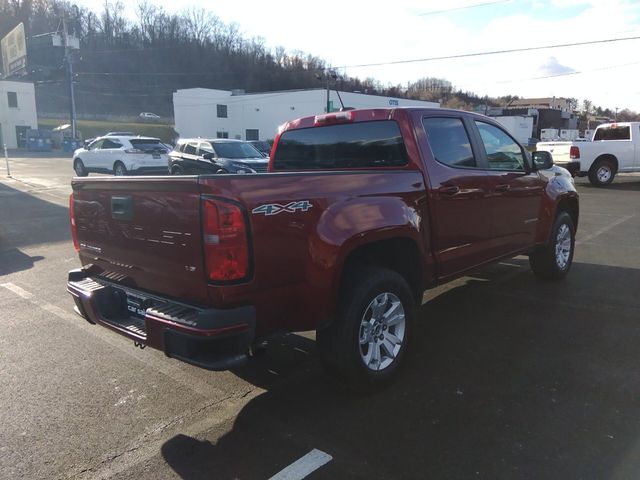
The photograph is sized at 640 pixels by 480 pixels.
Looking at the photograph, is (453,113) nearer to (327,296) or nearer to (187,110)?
(327,296)

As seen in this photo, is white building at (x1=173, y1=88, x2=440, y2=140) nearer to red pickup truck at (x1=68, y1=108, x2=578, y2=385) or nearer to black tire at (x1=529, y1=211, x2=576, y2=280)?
black tire at (x1=529, y1=211, x2=576, y2=280)

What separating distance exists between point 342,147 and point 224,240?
203 centimetres

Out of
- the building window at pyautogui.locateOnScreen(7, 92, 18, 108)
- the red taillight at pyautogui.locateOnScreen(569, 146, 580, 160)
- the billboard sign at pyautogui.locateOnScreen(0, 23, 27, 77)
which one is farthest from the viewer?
the building window at pyautogui.locateOnScreen(7, 92, 18, 108)

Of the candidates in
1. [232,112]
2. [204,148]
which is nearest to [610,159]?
[204,148]

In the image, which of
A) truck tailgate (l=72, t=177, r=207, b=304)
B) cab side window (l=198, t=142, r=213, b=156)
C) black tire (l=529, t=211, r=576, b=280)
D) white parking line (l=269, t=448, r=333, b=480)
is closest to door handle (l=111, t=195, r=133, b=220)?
truck tailgate (l=72, t=177, r=207, b=304)

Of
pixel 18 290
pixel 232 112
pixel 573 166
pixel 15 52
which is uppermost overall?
pixel 15 52

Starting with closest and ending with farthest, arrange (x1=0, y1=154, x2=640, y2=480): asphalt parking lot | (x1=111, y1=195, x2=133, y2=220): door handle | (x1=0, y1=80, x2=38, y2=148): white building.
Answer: (x1=0, y1=154, x2=640, y2=480): asphalt parking lot < (x1=111, y1=195, x2=133, y2=220): door handle < (x1=0, y1=80, x2=38, y2=148): white building

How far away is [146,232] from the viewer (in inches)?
123

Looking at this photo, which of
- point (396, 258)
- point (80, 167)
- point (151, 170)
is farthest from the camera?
point (80, 167)

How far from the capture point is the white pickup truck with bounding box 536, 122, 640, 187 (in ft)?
58.0

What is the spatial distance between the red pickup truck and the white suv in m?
16.2

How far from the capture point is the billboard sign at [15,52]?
1823 inches

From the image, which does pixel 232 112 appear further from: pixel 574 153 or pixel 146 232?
pixel 146 232

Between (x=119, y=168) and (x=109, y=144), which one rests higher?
(x=109, y=144)
